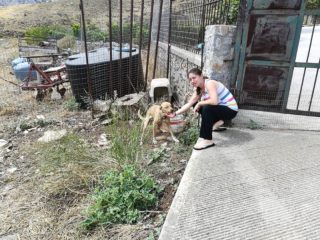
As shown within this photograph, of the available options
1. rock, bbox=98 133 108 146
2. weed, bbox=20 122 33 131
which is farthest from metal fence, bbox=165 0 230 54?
weed, bbox=20 122 33 131

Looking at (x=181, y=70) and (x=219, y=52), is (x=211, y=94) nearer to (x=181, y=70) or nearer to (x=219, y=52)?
(x=219, y=52)

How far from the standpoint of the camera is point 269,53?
348 centimetres

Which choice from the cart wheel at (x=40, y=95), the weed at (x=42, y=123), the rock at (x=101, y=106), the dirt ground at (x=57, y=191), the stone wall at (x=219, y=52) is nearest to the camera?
the dirt ground at (x=57, y=191)

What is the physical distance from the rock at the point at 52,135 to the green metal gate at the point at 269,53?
2921 millimetres

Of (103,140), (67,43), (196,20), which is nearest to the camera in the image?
(103,140)

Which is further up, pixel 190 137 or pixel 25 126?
pixel 190 137

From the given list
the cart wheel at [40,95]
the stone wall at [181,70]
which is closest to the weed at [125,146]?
the stone wall at [181,70]

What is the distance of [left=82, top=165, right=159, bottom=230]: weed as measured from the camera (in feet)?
8.19

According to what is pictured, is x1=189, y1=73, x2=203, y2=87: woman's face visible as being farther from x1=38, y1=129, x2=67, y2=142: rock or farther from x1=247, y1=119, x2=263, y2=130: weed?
x1=38, y1=129, x2=67, y2=142: rock

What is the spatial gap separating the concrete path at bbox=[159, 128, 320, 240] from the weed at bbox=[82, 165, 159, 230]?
40 cm

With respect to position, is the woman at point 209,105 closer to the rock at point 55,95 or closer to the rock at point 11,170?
the rock at point 11,170

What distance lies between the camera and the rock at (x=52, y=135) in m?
4.48

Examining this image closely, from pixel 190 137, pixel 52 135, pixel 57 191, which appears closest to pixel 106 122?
pixel 52 135

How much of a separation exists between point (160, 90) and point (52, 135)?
86.5 inches
